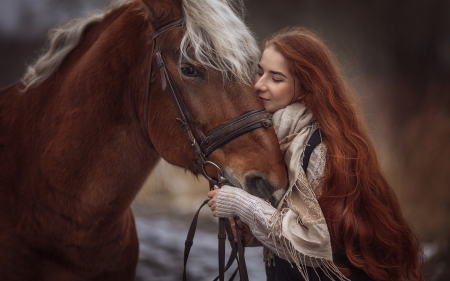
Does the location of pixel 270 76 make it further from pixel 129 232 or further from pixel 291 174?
pixel 129 232

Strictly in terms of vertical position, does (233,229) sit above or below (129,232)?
above

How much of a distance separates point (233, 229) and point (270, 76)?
548 millimetres

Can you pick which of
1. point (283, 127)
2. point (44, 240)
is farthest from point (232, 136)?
point (44, 240)

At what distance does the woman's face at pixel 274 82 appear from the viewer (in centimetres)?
140

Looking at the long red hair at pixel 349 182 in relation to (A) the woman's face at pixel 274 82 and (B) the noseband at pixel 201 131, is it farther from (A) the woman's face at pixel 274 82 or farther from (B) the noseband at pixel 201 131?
(B) the noseband at pixel 201 131

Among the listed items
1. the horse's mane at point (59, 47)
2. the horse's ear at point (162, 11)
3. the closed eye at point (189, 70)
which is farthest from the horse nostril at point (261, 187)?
the horse's mane at point (59, 47)

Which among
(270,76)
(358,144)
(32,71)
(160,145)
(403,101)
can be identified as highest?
(32,71)

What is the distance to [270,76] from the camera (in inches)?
55.7


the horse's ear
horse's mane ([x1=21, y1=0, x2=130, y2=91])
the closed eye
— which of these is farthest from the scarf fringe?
horse's mane ([x1=21, y1=0, x2=130, y2=91])

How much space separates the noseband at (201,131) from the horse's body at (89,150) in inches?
1.0

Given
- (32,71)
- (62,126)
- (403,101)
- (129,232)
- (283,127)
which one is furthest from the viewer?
(403,101)

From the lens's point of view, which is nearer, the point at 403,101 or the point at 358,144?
the point at 358,144

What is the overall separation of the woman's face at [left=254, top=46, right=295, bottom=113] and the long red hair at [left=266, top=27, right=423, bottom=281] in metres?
0.02

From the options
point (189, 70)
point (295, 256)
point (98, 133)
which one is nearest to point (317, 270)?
point (295, 256)
